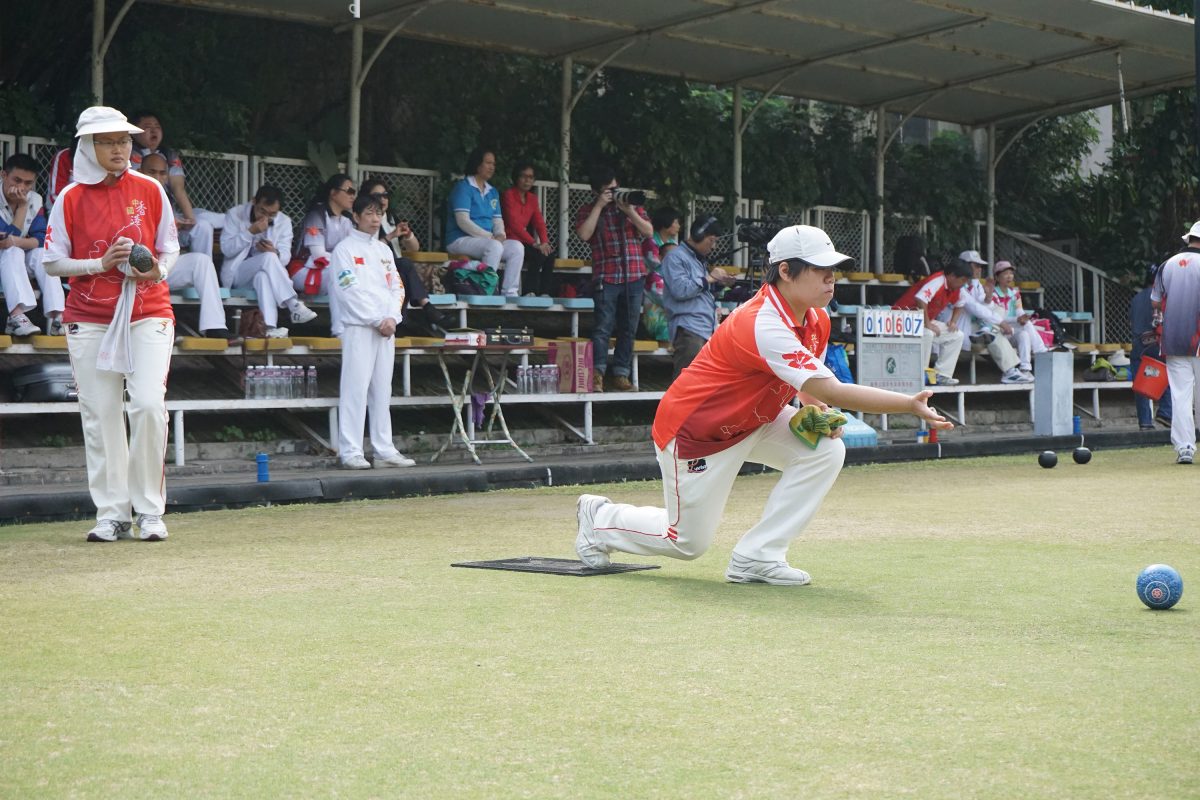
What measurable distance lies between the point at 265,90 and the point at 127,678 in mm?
11233

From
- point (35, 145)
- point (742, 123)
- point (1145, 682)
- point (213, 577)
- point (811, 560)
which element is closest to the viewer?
point (1145, 682)

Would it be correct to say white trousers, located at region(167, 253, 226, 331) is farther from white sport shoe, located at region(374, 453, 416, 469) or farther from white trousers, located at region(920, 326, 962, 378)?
white trousers, located at region(920, 326, 962, 378)

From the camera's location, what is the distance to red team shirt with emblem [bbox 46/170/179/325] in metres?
7.23

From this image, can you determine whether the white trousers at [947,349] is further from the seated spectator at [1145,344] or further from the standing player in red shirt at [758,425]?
the standing player in red shirt at [758,425]

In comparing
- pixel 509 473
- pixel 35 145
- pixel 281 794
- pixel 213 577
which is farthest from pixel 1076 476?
pixel 281 794

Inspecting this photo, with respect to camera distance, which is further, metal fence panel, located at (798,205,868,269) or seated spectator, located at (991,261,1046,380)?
metal fence panel, located at (798,205,868,269)

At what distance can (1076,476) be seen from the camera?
11.2 meters

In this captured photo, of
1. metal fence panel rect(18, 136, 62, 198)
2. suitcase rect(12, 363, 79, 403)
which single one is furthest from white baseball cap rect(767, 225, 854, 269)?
metal fence panel rect(18, 136, 62, 198)

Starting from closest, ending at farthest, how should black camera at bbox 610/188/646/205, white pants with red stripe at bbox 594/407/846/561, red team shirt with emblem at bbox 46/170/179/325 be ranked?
white pants with red stripe at bbox 594/407/846/561
red team shirt with emblem at bbox 46/170/179/325
black camera at bbox 610/188/646/205

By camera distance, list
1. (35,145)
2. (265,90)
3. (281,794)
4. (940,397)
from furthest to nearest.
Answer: (940,397)
(265,90)
(35,145)
(281,794)

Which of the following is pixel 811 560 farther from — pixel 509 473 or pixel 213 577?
pixel 509 473

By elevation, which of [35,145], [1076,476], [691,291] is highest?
[35,145]

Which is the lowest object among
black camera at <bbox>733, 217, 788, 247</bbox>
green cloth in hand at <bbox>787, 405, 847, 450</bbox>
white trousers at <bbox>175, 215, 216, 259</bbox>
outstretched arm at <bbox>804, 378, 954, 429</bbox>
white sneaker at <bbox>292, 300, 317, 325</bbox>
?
green cloth in hand at <bbox>787, 405, 847, 450</bbox>

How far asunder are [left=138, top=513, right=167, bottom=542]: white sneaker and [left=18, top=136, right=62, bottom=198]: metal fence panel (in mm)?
5792
